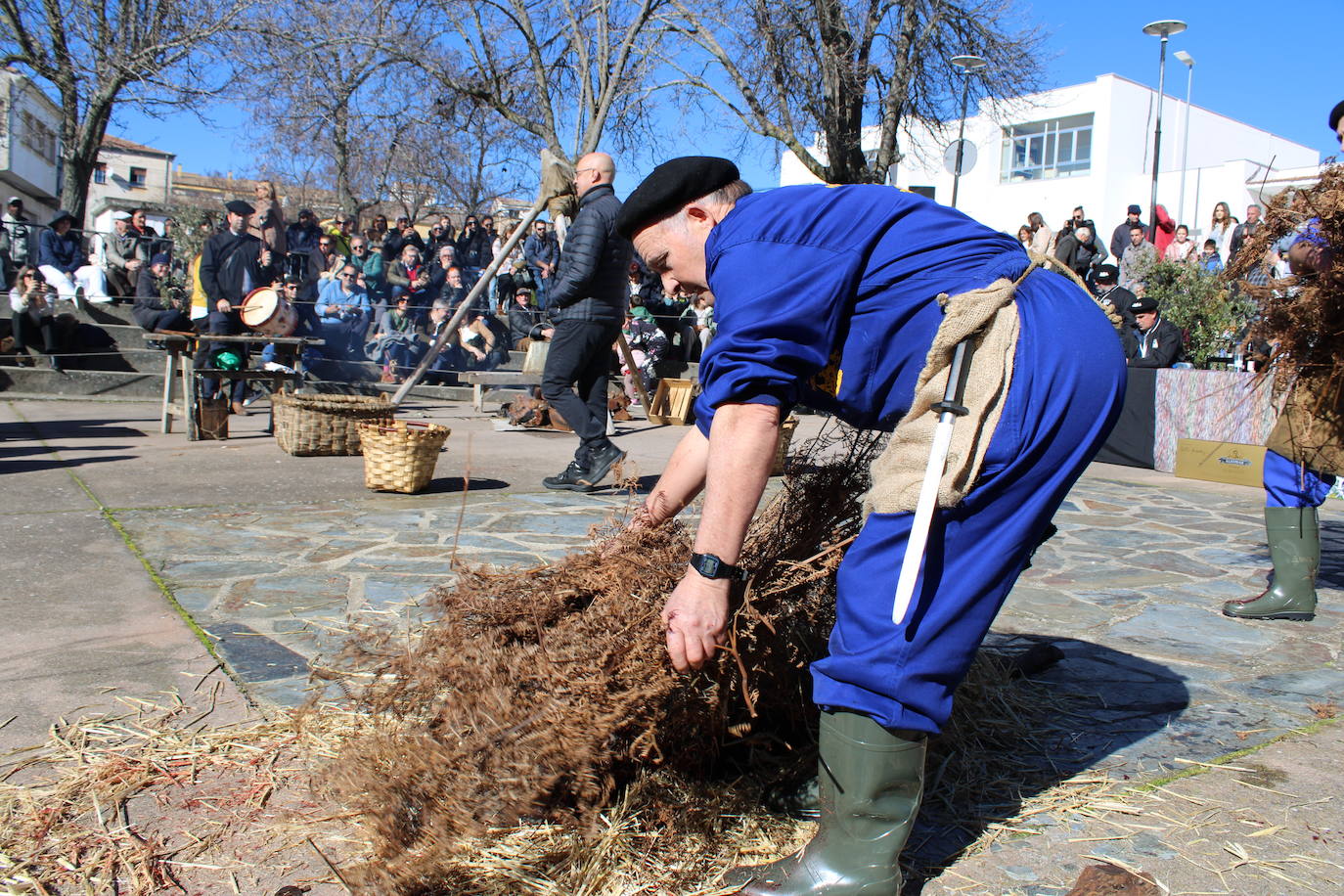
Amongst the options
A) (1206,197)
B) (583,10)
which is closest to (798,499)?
(583,10)

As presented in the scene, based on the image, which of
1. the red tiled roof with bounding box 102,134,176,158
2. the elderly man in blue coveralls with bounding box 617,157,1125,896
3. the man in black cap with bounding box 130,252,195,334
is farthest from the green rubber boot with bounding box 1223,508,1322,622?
the red tiled roof with bounding box 102,134,176,158

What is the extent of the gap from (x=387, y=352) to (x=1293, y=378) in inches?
493

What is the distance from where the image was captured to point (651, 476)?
7961mm

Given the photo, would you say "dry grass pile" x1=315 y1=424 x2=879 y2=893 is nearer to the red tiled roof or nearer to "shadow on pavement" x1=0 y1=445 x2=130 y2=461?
"shadow on pavement" x1=0 y1=445 x2=130 y2=461

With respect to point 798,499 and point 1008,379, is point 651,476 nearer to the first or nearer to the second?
point 798,499

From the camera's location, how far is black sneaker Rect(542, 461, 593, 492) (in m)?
7.29

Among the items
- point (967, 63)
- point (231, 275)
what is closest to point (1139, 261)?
point (967, 63)

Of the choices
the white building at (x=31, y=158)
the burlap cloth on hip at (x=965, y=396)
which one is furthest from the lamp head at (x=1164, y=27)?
the white building at (x=31, y=158)

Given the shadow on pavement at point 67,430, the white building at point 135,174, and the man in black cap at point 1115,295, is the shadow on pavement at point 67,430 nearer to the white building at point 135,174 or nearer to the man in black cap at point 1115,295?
the man in black cap at point 1115,295

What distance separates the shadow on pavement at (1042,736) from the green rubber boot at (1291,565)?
102cm

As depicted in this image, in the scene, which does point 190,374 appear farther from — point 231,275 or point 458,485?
point 231,275

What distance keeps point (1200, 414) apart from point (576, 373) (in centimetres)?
665

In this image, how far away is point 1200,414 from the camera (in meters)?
10.1

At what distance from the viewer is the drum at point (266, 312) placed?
36.5ft
